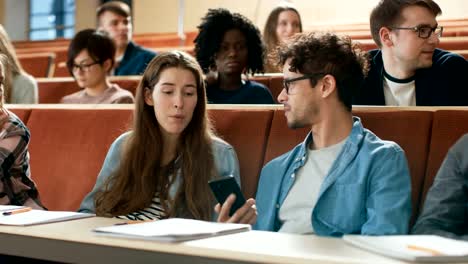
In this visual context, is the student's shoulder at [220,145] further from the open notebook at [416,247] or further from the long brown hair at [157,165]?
the open notebook at [416,247]

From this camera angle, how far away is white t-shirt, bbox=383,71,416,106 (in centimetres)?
238


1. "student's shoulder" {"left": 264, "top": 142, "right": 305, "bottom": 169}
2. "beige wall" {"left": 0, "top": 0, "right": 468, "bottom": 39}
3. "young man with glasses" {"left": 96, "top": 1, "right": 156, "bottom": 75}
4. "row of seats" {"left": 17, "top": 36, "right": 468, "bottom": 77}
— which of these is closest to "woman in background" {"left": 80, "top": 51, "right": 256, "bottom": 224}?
"student's shoulder" {"left": 264, "top": 142, "right": 305, "bottom": 169}

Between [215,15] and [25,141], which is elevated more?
[215,15]

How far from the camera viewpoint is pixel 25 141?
2.22 m

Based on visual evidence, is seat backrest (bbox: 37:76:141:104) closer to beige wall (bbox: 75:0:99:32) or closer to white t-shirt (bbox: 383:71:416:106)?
white t-shirt (bbox: 383:71:416:106)

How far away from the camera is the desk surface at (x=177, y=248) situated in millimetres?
1190

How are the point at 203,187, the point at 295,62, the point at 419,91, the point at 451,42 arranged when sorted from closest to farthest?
the point at 295,62
the point at 203,187
the point at 419,91
the point at 451,42

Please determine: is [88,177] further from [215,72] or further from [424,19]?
[424,19]

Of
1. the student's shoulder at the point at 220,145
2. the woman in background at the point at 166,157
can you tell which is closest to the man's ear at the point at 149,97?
the woman in background at the point at 166,157

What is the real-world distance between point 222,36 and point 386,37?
72 cm

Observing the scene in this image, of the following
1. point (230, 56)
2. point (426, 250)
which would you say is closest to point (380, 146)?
point (426, 250)

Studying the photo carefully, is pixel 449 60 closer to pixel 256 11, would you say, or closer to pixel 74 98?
pixel 74 98

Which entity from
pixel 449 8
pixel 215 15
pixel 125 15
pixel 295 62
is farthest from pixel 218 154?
pixel 449 8

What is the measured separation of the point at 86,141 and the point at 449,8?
339cm
